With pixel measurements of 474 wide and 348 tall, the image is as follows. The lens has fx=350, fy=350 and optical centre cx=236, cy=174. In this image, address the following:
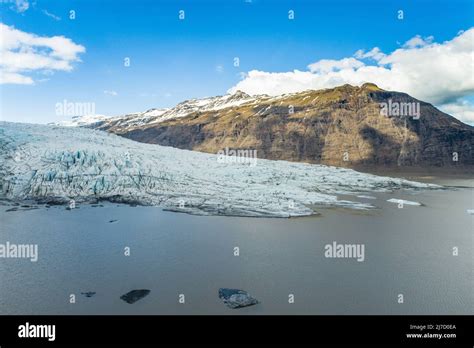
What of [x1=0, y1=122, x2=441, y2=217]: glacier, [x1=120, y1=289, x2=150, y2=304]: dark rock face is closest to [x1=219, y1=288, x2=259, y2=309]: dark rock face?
[x1=120, y1=289, x2=150, y2=304]: dark rock face

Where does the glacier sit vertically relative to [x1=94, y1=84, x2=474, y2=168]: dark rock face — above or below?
below

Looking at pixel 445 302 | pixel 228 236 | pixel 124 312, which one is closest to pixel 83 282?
pixel 124 312

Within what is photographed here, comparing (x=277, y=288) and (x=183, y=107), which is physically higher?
(x=183, y=107)

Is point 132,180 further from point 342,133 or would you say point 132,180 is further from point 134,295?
point 342,133

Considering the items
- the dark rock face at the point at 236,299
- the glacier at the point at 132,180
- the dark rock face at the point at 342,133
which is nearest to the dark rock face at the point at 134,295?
the dark rock face at the point at 236,299

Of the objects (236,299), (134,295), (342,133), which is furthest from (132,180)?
(342,133)

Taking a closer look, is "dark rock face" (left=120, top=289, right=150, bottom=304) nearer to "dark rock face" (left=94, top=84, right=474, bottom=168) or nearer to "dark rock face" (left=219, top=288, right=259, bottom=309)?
"dark rock face" (left=219, top=288, right=259, bottom=309)
